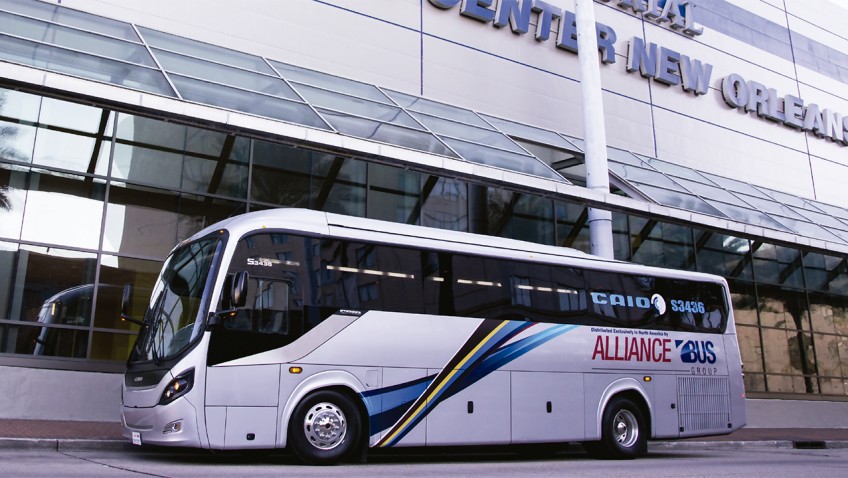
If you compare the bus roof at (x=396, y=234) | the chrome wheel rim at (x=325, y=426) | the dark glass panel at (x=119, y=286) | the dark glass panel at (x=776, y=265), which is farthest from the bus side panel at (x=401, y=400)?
the dark glass panel at (x=776, y=265)

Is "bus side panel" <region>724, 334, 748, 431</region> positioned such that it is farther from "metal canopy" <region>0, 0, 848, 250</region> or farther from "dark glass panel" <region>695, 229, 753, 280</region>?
"dark glass panel" <region>695, 229, 753, 280</region>

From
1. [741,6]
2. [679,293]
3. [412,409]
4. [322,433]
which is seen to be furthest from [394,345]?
[741,6]

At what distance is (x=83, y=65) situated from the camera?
1189 centimetres

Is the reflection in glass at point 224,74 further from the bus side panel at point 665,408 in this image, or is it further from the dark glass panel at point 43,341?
the bus side panel at point 665,408

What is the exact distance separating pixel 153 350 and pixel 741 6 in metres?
26.7

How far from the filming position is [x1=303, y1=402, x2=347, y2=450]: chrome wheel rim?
29.9 feet

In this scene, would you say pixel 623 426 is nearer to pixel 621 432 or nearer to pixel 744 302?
pixel 621 432

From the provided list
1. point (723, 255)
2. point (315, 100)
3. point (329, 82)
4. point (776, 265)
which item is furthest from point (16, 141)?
point (776, 265)

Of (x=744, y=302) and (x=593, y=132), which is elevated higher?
(x=593, y=132)

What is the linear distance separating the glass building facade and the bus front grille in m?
4.59

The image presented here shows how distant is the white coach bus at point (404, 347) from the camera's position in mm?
8750

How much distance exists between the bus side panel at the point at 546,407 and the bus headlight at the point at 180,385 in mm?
4820

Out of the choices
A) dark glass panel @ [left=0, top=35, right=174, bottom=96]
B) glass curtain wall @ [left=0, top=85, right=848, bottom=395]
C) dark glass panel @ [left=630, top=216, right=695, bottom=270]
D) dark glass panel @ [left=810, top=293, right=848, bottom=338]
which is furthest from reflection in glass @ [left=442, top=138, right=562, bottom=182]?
dark glass panel @ [left=810, top=293, right=848, bottom=338]

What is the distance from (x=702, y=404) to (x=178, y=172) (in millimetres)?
11460
